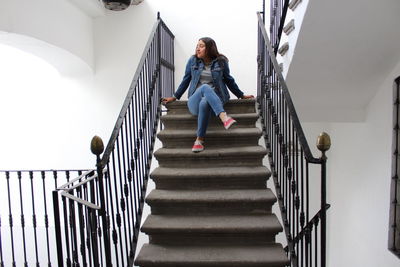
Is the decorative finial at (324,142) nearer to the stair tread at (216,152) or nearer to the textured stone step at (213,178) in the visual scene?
the textured stone step at (213,178)

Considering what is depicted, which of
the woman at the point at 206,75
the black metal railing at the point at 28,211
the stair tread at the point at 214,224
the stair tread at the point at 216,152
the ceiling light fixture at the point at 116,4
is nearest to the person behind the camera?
the stair tread at the point at 214,224

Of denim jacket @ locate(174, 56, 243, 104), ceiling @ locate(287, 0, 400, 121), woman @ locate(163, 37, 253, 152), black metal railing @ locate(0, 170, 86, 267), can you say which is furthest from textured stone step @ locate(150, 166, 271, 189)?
black metal railing @ locate(0, 170, 86, 267)

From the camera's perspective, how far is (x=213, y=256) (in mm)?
1989

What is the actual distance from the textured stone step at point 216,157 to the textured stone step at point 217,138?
144 millimetres

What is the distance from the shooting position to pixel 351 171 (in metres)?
3.65

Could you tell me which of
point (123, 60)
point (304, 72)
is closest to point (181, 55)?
point (123, 60)

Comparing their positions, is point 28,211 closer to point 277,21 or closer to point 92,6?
point 92,6

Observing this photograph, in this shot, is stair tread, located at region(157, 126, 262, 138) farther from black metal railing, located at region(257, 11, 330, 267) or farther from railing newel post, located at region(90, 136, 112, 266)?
railing newel post, located at region(90, 136, 112, 266)

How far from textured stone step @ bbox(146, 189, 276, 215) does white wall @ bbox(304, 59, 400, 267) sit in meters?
1.34

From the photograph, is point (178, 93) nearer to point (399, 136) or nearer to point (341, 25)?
point (341, 25)

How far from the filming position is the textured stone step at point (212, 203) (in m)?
2.25

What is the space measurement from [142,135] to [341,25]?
163 centimetres

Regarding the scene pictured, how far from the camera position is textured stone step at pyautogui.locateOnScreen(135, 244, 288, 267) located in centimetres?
192

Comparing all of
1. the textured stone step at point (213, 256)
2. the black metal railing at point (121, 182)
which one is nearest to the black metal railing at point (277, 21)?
the black metal railing at point (121, 182)
